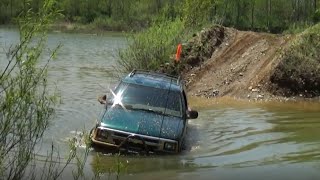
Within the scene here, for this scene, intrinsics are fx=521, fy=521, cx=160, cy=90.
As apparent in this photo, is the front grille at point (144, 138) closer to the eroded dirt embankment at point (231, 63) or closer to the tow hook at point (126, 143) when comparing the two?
the tow hook at point (126, 143)

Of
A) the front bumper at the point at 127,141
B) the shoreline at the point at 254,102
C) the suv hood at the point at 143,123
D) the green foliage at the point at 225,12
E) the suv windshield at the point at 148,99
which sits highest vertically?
the suv windshield at the point at 148,99

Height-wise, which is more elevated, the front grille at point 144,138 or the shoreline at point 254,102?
the front grille at point 144,138

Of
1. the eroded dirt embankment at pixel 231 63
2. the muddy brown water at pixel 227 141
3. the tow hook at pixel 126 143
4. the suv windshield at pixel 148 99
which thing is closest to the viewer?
the muddy brown water at pixel 227 141

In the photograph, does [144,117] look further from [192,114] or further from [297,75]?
[297,75]

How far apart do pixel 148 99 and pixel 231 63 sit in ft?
37.1

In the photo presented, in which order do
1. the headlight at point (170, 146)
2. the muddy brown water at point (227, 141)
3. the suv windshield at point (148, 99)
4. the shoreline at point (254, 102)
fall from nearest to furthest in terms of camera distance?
1. the muddy brown water at point (227, 141)
2. the headlight at point (170, 146)
3. the suv windshield at point (148, 99)
4. the shoreline at point (254, 102)

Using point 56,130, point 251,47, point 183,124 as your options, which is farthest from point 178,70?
point 183,124

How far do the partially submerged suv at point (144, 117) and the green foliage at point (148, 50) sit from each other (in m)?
8.34

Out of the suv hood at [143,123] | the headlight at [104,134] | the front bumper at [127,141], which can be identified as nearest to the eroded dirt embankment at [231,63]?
the suv hood at [143,123]

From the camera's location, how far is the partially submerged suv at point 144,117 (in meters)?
9.45

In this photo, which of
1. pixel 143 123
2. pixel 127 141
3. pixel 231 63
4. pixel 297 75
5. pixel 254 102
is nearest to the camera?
pixel 127 141

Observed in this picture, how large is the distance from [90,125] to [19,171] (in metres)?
7.28

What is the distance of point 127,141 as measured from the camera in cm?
941

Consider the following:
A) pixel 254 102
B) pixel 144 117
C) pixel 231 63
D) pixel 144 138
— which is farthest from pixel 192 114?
pixel 231 63
